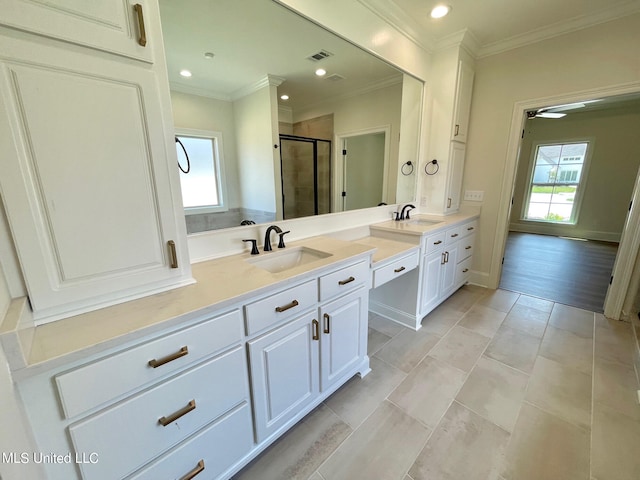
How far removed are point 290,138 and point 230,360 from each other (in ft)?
4.82

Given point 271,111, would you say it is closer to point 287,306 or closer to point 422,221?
point 287,306

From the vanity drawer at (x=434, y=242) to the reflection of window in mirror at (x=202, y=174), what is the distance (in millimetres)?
1673

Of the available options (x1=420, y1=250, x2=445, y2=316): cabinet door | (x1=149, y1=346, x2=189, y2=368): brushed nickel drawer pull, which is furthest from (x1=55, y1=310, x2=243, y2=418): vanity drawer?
(x1=420, y1=250, x2=445, y2=316): cabinet door

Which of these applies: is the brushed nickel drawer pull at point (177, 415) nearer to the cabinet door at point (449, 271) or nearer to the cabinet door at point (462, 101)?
the cabinet door at point (449, 271)

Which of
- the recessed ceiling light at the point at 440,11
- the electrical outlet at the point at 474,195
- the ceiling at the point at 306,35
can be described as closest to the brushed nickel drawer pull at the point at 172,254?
the ceiling at the point at 306,35

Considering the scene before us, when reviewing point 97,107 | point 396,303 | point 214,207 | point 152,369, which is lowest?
point 396,303

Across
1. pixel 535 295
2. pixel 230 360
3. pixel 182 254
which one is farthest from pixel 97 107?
pixel 535 295

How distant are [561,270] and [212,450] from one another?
4.78 m

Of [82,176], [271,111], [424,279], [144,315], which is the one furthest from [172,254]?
[424,279]

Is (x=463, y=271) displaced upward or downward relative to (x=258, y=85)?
downward

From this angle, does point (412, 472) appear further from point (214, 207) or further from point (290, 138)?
point (290, 138)

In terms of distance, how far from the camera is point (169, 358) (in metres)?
0.88

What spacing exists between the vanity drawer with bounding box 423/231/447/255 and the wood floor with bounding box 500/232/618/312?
1.43 metres

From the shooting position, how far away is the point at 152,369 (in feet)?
2.81
